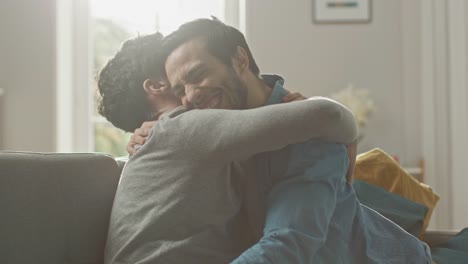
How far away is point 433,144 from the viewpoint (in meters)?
3.87

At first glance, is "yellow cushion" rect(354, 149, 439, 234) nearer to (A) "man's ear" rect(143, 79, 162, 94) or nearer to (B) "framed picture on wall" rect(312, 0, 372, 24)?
(A) "man's ear" rect(143, 79, 162, 94)

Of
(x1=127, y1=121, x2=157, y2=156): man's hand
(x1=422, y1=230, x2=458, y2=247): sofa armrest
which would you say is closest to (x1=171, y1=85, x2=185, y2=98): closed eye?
(x1=127, y1=121, x2=157, y2=156): man's hand

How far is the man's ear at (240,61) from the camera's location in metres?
1.27

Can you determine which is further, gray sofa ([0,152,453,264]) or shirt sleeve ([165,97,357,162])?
gray sofa ([0,152,453,264])

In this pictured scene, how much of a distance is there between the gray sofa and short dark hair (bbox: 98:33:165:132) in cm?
24

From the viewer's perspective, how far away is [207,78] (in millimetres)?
1240

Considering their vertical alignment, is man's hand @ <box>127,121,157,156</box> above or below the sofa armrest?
above

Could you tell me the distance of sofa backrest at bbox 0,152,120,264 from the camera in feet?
3.88

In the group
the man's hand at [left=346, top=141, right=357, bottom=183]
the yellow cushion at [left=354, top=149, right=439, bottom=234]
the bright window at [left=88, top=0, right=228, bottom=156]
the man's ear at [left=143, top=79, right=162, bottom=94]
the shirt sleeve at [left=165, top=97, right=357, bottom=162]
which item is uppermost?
the bright window at [left=88, top=0, right=228, bottom=156]

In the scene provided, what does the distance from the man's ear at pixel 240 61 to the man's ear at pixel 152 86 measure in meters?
0.29

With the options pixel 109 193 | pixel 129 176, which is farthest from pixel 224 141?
pixel 109 193

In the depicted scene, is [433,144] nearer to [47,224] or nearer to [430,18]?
[430,18]

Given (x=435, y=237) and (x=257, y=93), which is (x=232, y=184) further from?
(x=435, y=237)

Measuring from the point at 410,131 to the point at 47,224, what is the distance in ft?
10.5
